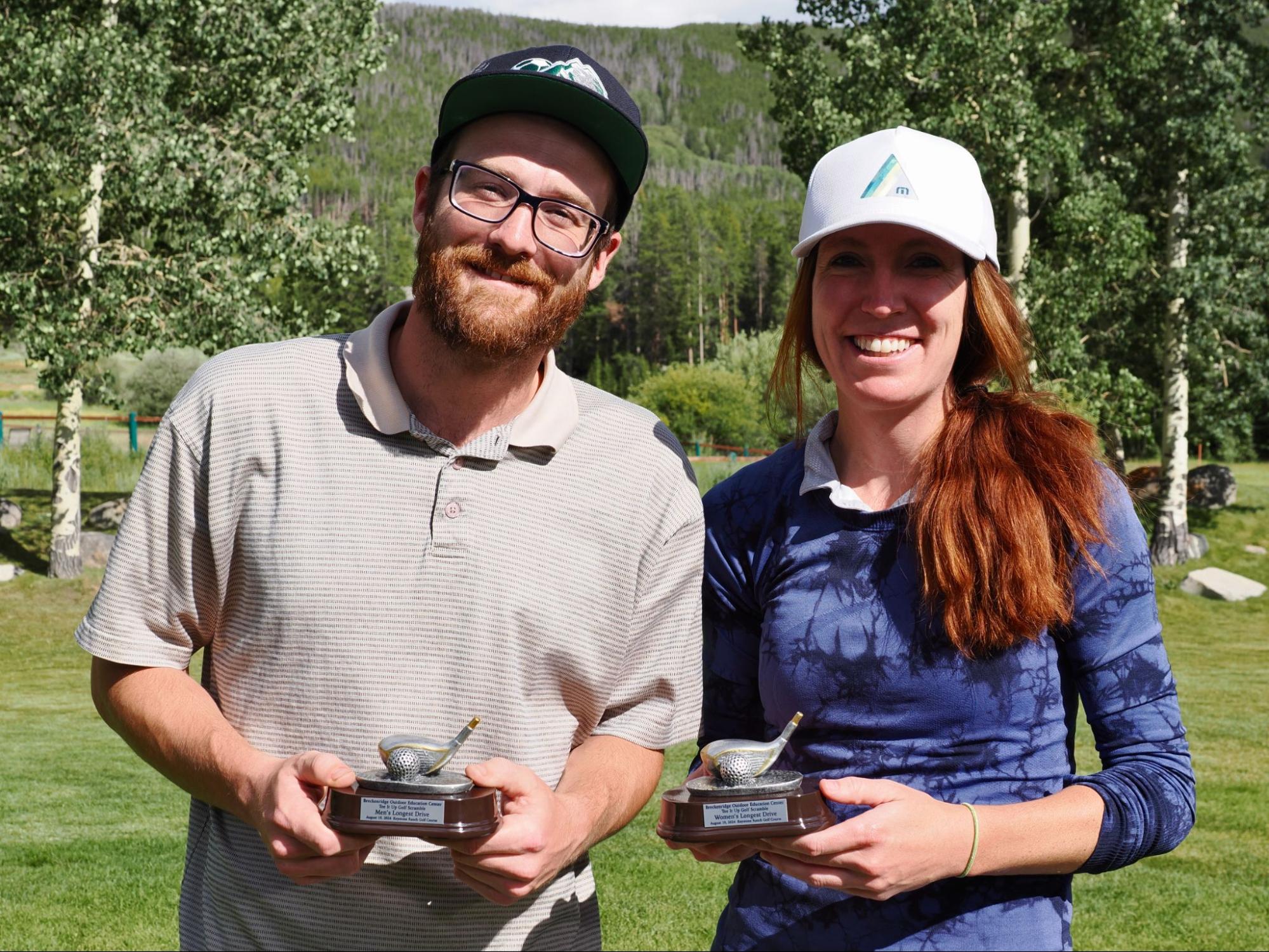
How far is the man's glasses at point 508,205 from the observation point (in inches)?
114

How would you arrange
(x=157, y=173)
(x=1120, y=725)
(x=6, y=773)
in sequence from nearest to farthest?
(x=1120, y=725)
(x=6, y=773)
(x=157, y=173)

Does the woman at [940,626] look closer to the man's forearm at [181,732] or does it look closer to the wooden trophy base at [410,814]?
the wooden trophy base at [410,814]

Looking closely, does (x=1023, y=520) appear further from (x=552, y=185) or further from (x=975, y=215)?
(x=552, y=185)

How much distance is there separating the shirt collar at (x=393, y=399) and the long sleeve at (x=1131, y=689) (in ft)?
3.71

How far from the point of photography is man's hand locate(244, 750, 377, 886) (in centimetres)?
237

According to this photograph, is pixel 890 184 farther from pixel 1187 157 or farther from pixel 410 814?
pixel 1187 157

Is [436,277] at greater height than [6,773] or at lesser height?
greater

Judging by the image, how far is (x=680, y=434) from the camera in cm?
6328

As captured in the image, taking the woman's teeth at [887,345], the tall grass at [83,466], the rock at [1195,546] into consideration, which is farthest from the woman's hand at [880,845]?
the tall grass at [83,466]

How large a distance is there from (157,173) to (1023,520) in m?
20.4

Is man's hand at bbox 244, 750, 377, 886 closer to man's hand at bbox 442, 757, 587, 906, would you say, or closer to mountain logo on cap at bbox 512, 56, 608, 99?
man's hand at bbox 442, 757, 587, 906

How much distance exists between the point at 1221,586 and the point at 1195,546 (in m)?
2.62

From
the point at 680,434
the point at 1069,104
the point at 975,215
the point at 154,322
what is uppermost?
the point at 1069,104

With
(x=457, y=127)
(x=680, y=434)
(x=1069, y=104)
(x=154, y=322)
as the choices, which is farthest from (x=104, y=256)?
(x=680, y=434)
